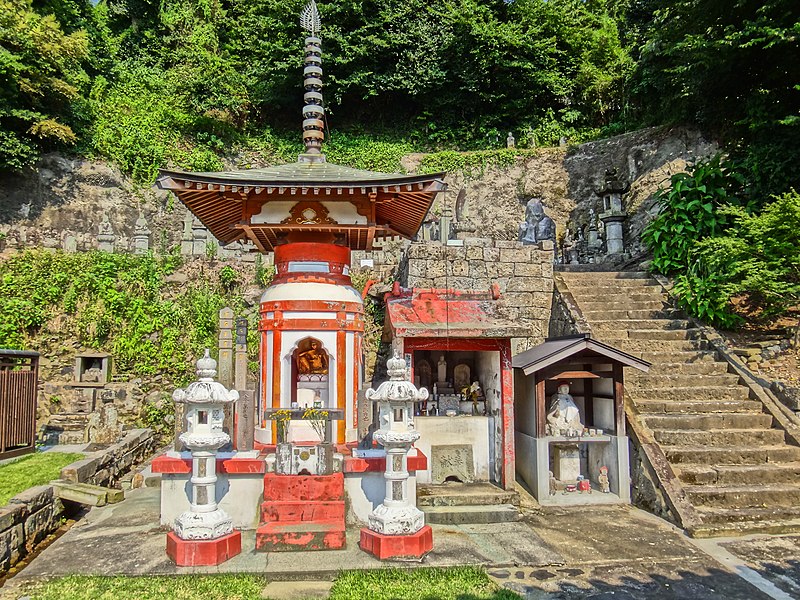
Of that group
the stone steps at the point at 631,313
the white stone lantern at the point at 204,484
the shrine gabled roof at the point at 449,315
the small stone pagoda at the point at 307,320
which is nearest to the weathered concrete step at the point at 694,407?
the stone steps at the point at 631,313

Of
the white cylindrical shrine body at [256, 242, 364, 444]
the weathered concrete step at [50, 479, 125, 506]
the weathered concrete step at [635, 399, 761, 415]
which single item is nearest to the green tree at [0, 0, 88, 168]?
the weathered concrete step at [50, 479, 125, 506]

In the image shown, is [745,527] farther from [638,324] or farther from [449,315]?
[638,324]

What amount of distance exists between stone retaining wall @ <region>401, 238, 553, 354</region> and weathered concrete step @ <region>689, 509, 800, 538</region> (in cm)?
565

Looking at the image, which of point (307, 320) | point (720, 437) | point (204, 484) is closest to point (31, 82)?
point (307, 320)

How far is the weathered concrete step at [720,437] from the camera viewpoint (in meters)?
8.71

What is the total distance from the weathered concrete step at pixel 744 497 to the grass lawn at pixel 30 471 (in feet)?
33.9

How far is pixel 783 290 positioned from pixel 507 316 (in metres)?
6.36

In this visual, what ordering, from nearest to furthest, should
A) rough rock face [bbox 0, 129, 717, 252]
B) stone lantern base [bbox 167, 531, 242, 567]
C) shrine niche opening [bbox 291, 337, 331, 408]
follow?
stone lantern base [bbox 167, 531, 242, 567], shrine niche opening [bbox 291, 337, 331, 408], rough rock face [bbox 0, 129, 717, 252]

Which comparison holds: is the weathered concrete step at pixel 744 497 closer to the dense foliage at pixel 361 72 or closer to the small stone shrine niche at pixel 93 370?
the small stone shrine niche at pixel 93 370

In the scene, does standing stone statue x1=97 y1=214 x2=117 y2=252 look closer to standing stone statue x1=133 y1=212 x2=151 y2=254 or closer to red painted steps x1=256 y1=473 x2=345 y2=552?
standing stone statue x1=133 y1=212 x2=151 y2=254

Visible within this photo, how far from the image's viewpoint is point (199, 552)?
19.3 feet

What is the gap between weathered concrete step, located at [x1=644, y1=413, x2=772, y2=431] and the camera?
29.7ft

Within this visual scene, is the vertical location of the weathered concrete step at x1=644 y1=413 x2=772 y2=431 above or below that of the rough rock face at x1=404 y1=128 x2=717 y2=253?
below

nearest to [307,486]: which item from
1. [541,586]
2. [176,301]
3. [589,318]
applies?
[541,586]
